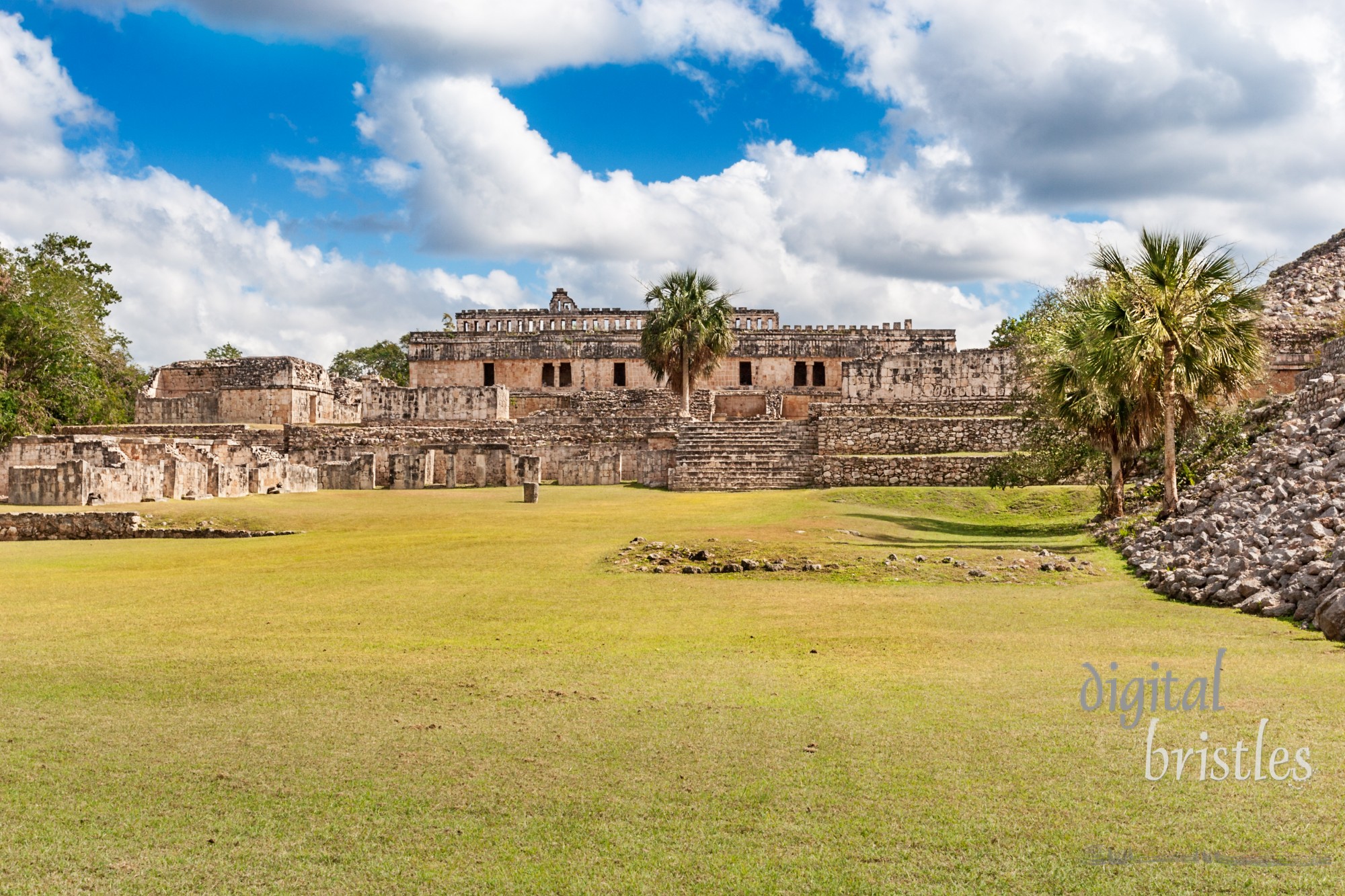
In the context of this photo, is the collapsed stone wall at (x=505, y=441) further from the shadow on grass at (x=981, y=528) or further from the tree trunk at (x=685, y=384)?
the shadow on grass at (x=981, y=528)

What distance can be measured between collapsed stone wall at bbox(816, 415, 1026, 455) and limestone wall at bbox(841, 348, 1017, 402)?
21.0 feet

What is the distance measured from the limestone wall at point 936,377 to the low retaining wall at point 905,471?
8729mm

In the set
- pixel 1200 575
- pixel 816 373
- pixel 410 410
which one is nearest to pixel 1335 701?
pixel 1200 575

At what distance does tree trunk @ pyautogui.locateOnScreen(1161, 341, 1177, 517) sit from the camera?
12.8 metres

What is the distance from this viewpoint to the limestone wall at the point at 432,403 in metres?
31.3

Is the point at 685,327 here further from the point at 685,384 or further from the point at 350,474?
the point at 350,474

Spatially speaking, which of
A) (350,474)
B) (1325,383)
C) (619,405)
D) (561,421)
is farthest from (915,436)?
(350,474)

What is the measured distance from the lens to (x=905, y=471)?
847 inches

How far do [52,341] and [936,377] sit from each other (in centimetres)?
2444

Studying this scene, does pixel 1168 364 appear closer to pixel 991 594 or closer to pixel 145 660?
pixel 991 594

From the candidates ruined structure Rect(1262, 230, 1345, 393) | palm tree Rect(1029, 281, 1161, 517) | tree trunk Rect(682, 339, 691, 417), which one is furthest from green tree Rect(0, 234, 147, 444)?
ruined structure Rect(1262, 230, 1345, 393)

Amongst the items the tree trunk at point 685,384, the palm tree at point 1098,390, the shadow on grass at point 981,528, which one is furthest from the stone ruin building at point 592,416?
the shadow on grass at point 981,528

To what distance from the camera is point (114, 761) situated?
4.12m

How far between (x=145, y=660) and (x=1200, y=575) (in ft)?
26.4
